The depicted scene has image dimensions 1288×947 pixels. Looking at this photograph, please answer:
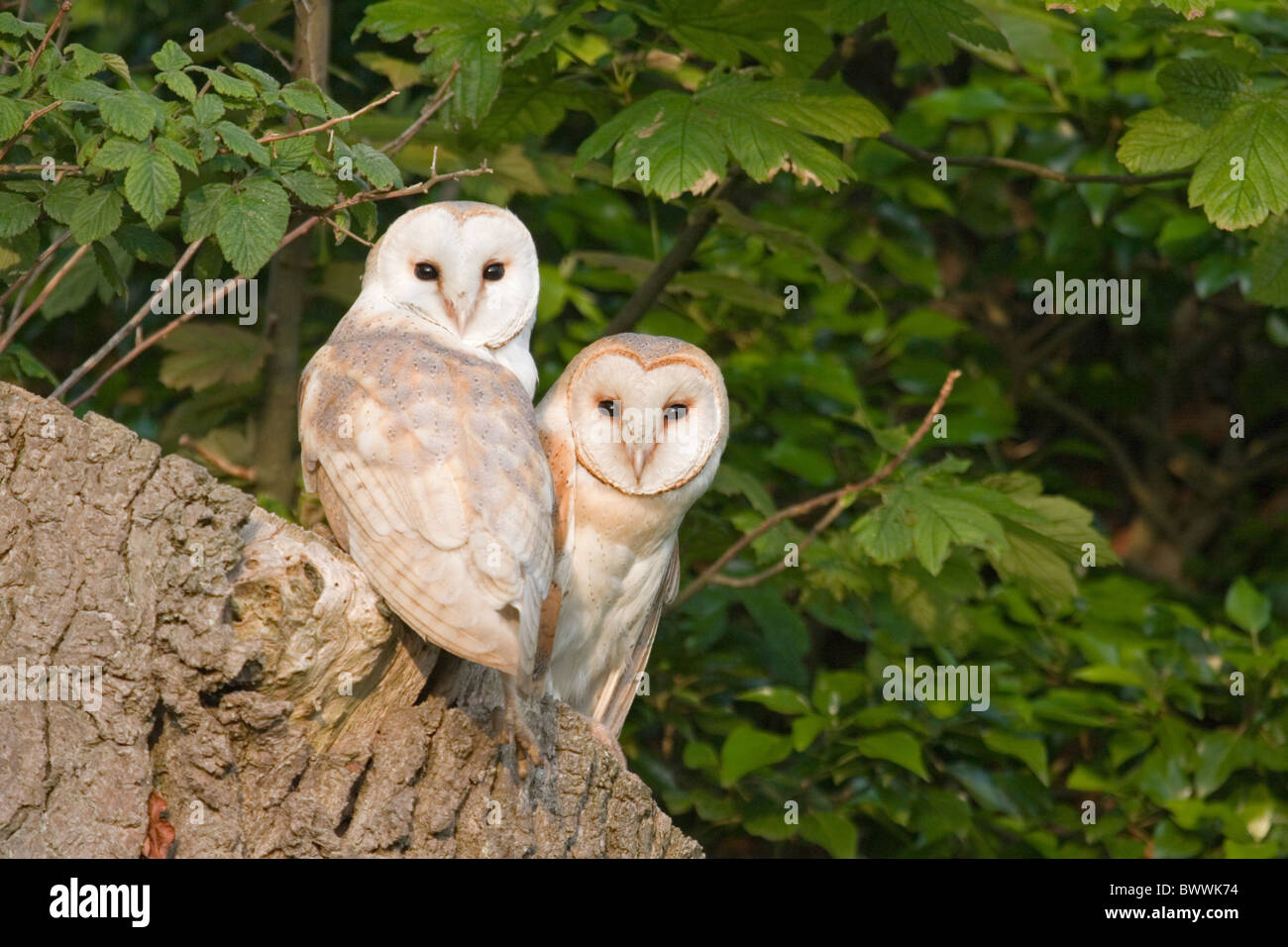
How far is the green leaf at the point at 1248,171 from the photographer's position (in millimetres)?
3203

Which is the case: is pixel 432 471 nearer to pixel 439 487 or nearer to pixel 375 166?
pixel 439 487

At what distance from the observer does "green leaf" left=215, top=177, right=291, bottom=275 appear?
8.71 ft

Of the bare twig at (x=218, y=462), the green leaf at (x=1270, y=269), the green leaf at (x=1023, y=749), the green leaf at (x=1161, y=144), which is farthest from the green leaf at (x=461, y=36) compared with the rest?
the green leaf at (x=1023, y=749)

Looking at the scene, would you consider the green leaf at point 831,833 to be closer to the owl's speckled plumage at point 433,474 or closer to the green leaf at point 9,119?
the owl's speckled plumage at point 433,474

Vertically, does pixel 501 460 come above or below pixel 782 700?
above

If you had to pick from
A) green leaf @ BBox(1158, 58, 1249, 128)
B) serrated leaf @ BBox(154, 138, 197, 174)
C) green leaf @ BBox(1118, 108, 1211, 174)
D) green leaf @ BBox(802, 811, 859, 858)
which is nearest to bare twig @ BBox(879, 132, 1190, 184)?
green leaf @ BBox(1118, 108, 1211, 174)

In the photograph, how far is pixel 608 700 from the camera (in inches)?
154

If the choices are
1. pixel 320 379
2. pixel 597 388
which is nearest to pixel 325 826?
pixel 320 379

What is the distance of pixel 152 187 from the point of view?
2.54m

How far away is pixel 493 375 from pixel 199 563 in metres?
0.75
